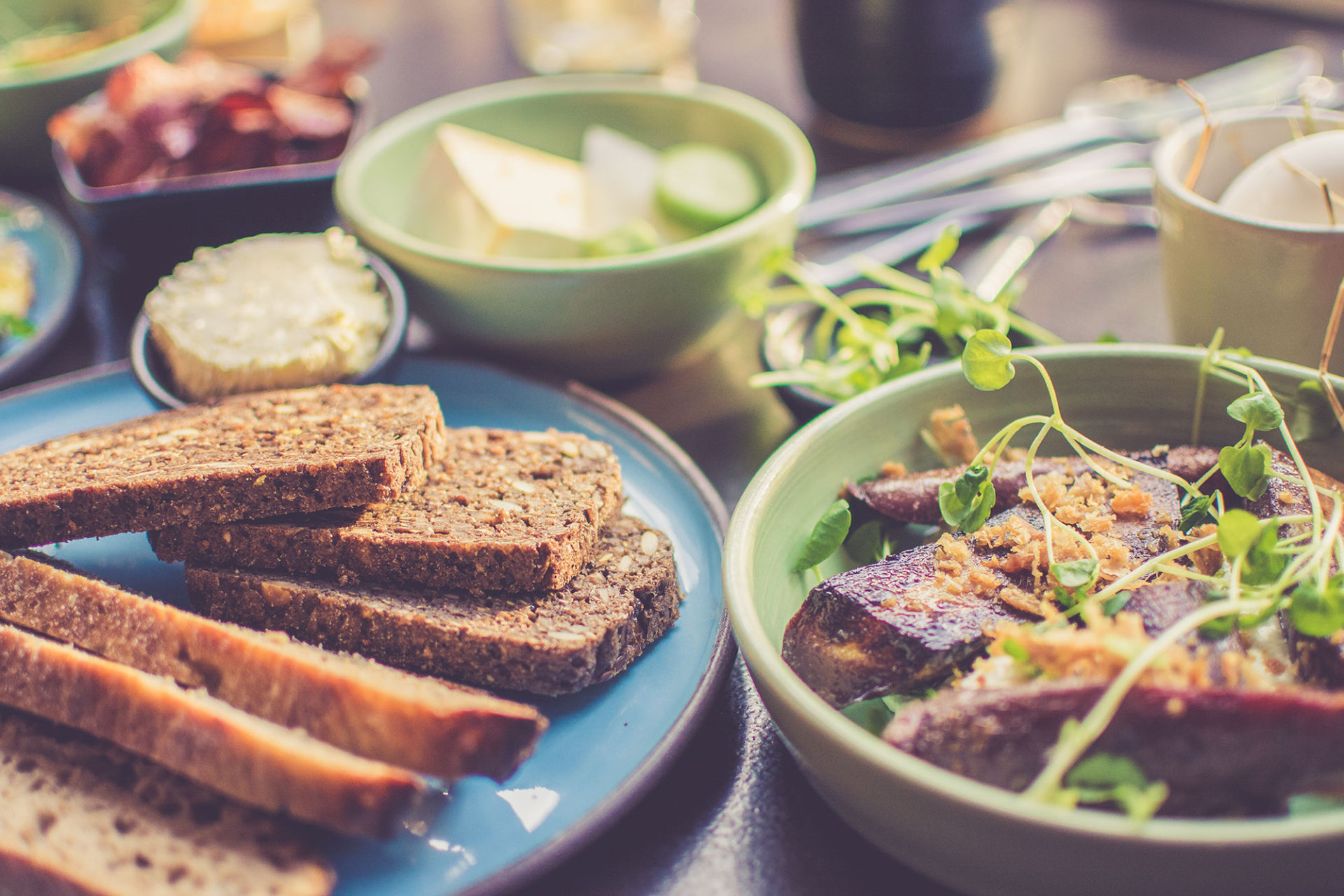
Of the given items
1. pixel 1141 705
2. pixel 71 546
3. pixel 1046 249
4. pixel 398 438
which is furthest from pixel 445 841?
pixel 1046 249

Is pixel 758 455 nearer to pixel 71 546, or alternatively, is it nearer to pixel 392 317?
pixel 392 317

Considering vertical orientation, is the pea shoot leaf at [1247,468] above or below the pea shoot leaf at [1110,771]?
above

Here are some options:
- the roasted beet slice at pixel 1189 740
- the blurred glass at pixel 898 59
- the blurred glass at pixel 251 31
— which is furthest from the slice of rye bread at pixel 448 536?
the blurred glass at pixel 251 31

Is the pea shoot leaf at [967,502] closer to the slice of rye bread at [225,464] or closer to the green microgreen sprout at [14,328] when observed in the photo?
the slice of rye bread at [225,464]

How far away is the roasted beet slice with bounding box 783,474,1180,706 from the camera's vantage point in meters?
1.07

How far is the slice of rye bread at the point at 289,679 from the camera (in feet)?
3.55

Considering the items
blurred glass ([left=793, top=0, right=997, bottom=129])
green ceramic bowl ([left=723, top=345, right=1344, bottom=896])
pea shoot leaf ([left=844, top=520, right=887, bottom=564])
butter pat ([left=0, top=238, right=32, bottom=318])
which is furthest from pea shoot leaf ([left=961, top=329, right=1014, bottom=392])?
butter pat ([left=0, top=238, right=32, bottom=318])

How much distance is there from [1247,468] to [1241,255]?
417 millimetres

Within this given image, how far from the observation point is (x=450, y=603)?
4.48ft

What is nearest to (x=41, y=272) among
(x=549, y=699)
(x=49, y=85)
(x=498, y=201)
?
(x=49, y=85)

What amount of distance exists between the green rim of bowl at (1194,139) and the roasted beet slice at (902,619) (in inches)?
20.8

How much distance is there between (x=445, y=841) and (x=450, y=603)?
0.36 metres

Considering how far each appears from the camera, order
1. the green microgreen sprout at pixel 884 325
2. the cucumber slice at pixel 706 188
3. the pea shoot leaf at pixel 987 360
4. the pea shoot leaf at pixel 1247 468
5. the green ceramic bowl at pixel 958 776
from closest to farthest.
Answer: the green ceramic bowl at pixel 958 776 < the pea shoot leaf at pixel 1247 468 < the pea shoot leaf at pixel 987 360 < the green microgreen sprout at pixel 884 325 < the cucumber slice at pixel 706 188

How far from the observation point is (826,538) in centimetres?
133
